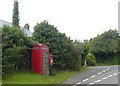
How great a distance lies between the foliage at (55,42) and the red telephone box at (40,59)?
289cm

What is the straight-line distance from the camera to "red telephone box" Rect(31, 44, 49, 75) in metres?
23.1

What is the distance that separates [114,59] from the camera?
159ft

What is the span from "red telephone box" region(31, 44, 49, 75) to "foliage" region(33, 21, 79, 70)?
2.89m

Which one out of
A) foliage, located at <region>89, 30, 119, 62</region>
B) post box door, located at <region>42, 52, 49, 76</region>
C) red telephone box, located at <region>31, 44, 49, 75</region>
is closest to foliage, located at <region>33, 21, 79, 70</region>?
post box door, located at <region>42, 52, 49, 76</region>

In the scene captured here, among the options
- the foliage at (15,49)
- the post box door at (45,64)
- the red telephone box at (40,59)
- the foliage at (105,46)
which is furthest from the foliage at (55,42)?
the foliage at (105,46)

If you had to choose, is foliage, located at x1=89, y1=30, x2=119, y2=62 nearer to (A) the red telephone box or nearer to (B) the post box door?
(B) the post box door

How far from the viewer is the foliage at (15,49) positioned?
19.9m

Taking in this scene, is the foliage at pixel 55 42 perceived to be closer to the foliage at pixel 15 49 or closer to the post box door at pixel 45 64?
the post box door at pixel 45 64

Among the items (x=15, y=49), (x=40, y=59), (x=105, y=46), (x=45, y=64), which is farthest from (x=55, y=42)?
(x=105, y=46)

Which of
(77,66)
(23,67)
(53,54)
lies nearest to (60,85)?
(23,67)

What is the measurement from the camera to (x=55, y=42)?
1063 inches

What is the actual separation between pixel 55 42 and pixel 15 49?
7018 millimetres

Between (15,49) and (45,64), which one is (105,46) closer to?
(45,64)

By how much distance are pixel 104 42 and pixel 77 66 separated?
26132 millimetres
